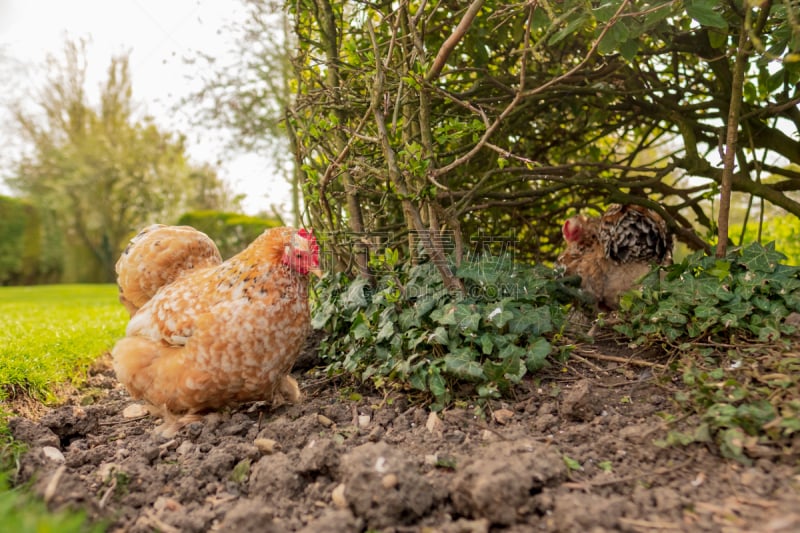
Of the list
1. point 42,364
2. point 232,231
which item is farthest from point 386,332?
point 232,231

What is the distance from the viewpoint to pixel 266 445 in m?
1.89

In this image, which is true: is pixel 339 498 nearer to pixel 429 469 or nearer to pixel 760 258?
pixel 429 469

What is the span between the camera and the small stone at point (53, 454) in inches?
74.8

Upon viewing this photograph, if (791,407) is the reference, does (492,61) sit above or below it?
above

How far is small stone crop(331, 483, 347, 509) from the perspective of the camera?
1502 mm

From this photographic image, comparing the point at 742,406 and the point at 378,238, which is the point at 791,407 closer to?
the point at 742,406

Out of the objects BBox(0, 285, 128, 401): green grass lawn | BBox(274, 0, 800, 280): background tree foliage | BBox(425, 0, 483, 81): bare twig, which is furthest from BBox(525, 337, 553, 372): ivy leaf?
BBox(0, 285, 128, 401): green grass lawn

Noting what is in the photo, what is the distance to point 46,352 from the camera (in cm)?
333

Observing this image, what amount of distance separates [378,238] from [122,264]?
4.36 feet

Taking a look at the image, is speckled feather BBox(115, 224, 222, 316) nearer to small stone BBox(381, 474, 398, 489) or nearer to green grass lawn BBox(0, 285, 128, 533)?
green grass lawn BBox(0, 285, 128, 533)

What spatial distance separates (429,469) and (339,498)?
29 cm

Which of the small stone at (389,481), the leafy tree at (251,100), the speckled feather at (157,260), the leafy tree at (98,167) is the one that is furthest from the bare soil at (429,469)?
the leafy tree at (98,167)

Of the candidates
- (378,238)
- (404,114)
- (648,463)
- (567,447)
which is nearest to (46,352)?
(378,238)

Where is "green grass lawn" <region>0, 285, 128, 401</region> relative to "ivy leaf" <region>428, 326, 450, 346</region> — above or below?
below
